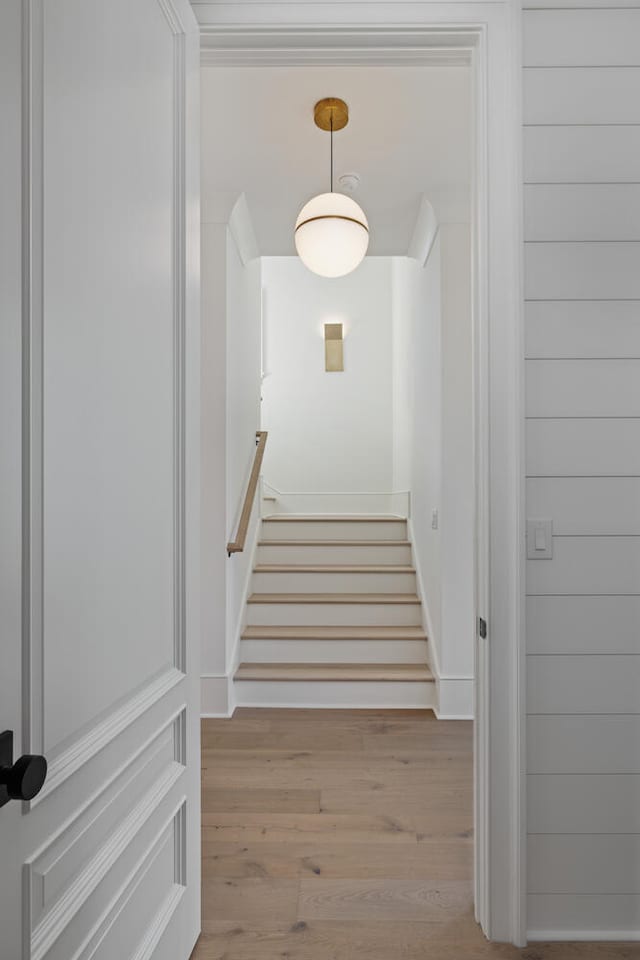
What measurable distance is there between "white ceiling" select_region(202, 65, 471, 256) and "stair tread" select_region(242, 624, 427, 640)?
227cm

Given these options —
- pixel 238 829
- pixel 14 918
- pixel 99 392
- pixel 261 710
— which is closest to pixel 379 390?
pixel 261 710

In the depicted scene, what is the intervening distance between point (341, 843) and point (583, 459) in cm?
148

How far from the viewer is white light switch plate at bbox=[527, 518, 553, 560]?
1722mm

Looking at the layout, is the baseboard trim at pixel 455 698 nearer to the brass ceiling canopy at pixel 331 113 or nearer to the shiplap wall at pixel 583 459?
the shiplap wall at pixel 583 459

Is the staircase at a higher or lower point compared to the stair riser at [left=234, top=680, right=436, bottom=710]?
higher

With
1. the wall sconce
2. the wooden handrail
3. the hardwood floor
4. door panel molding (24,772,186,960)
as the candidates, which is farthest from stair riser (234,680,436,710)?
the wall sconce

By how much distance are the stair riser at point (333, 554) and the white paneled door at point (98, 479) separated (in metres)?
2.96

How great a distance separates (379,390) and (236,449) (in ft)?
8.47

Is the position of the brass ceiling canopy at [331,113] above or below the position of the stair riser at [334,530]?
above

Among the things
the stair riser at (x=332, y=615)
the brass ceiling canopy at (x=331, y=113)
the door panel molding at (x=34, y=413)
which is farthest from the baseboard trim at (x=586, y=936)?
the brass ceiling canopy at (x=331, y=113)

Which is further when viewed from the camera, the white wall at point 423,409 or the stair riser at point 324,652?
the stair riser at point 324,652

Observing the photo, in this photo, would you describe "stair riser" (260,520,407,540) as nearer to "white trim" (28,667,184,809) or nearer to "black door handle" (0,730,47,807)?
"white trim" (28,667,184,809)

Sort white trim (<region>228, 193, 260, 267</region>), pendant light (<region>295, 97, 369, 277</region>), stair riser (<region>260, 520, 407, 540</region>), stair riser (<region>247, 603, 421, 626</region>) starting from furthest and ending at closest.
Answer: stair riser (<region>260, 520, 407, 540</region>) < stair riser (<region>247, 603, 421, 626</region>) < white trim (<region>228, 193, 260, 267</region>) < pendant light (<region>295, 97, 369, 277</region>)

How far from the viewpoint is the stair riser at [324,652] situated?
12.3 ft
